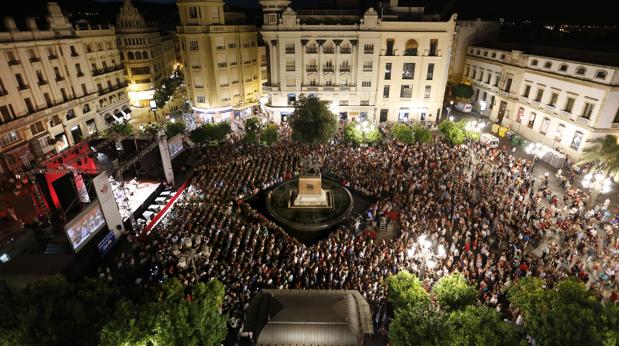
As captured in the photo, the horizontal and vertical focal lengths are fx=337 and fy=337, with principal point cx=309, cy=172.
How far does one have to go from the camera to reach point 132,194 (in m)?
31.0

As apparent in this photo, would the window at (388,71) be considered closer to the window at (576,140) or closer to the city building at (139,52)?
the window at (576,140)

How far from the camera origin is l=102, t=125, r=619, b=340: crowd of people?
20188mm

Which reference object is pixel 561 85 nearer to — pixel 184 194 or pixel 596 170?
pixel 596 170

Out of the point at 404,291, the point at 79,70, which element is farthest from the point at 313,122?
the point at 79,70

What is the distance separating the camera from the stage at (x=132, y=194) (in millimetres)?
28319

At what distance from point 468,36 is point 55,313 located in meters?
67.2

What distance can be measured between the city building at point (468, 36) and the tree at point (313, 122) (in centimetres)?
3565

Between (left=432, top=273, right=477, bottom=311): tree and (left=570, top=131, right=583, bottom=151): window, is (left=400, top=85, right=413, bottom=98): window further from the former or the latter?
(left=432, top=273, right=477, bottom=311): tree

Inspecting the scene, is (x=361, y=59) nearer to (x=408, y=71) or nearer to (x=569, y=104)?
(x=408, y=71)

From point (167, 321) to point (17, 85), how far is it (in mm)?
39944

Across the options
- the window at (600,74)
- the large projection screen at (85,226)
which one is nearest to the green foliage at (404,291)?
the large projection screen at (85,226)

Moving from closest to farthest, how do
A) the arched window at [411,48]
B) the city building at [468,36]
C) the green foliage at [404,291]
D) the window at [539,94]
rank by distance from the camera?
the green foliage at [404,291] < the window at [539,94] < the arched window at [411,48] < the city building at [468,36]

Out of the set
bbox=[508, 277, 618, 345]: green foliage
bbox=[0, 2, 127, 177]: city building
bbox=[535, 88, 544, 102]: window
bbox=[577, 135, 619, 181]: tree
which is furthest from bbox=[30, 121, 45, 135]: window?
bbox=[535, 88, 544, 102]: window

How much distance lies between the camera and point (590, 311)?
12.2 metres
